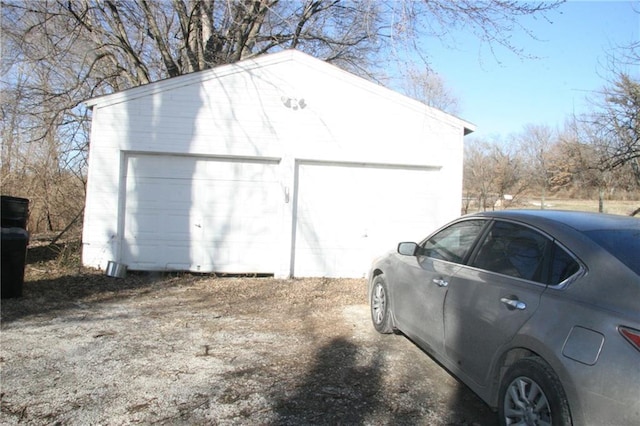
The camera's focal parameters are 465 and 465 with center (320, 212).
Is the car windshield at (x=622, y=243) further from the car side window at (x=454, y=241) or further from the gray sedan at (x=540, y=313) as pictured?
the car side window at (x=454, y=241)

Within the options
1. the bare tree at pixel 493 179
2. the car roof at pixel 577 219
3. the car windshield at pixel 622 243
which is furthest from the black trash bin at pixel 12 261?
the bare tree at pixel 493 179

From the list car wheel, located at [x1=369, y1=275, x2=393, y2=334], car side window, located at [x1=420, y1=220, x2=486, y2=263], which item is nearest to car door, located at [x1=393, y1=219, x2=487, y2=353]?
car side window, located at [x1=420, y1=220, x2=486, y2=263]

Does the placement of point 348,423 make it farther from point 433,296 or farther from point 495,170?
point 495,170

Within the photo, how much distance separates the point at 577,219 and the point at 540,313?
3.07 feet

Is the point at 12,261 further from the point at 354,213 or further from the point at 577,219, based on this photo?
the point at 577,219

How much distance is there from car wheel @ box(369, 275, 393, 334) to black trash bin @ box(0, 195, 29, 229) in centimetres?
565

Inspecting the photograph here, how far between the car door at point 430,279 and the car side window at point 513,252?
23 cm

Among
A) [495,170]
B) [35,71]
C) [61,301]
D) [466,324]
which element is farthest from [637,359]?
[495,170]

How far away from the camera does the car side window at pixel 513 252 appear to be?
318cm

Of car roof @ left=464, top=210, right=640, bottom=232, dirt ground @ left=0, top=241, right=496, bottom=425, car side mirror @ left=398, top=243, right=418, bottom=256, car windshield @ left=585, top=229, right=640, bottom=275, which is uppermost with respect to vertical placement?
car roof @ left=464, top=210, right=640, bottom=232

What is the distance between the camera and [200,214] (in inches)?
354

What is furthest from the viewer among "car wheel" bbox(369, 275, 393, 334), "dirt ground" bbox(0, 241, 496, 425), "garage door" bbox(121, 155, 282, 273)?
"garage door" bbox(121, 155, 282, 273)

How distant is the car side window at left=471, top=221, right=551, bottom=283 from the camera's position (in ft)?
10.4

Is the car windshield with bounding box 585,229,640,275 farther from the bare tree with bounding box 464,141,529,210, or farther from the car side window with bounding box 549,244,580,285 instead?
the bare tree with bounding box 464,141,529,210
